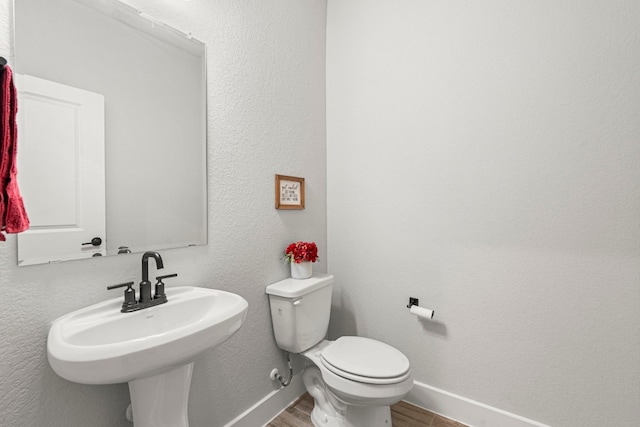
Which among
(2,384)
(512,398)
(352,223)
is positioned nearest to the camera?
(2,384)

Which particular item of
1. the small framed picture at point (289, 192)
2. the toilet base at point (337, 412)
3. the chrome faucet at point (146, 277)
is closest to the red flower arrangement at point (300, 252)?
the small framed picture at point (289, 192)

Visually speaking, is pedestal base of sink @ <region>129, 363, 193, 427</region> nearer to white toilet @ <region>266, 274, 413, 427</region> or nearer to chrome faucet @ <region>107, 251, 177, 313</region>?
chrome faucet @ <region>107, 251, 177, 313</region>

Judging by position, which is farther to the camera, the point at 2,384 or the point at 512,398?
the point at 512,398

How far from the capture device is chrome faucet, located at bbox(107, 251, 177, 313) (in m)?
0.98

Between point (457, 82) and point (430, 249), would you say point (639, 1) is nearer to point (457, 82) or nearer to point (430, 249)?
point (457, 82)

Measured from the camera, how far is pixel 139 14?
108 centimetres

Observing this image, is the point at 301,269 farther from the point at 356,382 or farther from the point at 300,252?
the point at 356,382

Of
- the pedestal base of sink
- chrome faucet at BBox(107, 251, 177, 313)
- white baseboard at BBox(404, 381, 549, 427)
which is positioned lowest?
white baseboard at BBox(404, 381, 549, 427)

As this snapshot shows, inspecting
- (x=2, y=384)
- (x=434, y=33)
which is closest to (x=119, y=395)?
(x=2, y=384)

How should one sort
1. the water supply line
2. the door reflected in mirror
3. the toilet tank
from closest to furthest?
the door reflected in mirror < the toilet tank < the water supply line

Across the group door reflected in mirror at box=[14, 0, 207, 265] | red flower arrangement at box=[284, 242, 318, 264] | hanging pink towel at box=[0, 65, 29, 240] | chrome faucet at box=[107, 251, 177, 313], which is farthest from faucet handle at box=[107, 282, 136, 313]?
red flower arrangement at box=[284, 242, 318, 264]

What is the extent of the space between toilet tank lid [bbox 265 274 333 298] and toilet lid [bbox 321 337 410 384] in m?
0.32

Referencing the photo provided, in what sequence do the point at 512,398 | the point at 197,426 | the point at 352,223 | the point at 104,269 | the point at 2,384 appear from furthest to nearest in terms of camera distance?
the point at 352,223
the point at 512,398
the point at 197,426
the point at 104,269
the point at 2,384

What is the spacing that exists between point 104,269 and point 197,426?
2.62 ft
